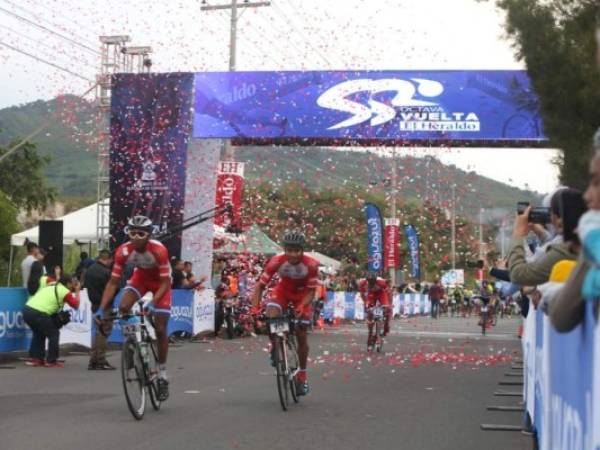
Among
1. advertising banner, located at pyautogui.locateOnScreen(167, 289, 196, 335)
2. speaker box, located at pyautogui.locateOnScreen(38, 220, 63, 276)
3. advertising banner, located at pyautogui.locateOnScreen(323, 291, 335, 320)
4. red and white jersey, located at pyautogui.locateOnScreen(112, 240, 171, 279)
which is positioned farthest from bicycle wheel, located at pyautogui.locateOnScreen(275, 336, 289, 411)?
advertising banner, located at pyautogui.locateOnScreen(323, 291, 335, 320)

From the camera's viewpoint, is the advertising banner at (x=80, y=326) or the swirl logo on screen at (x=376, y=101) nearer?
the advertising banner at (x=80, y=326)

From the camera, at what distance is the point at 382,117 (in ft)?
90.4

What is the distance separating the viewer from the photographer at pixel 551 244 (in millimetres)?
4617

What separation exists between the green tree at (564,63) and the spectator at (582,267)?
13.8 meters

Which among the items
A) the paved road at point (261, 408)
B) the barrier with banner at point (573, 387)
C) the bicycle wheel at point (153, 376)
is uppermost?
the barrier with banner at point (573, 387)

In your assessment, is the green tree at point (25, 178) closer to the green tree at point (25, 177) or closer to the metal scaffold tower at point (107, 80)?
the green tree at point (25, 177)

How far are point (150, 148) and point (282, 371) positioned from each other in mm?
17773

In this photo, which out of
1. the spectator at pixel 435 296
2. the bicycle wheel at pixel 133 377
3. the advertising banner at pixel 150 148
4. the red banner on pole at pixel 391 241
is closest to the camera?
the bicycle wheel at pixel 133 377

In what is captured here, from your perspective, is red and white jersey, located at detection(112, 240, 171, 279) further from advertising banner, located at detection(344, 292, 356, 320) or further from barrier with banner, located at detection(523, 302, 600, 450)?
advertising banner, located at detection(344, 292, 356, 320)

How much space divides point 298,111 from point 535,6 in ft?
35.6

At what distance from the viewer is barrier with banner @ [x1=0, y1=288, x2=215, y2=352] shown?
1794 centimetres

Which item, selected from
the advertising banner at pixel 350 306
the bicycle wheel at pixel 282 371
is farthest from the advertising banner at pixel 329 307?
the bicycle wheel at pixel 282 371

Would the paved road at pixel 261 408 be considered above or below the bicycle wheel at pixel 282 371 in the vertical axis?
below

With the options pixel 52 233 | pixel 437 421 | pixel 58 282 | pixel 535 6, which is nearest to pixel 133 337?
pixel 437 421
